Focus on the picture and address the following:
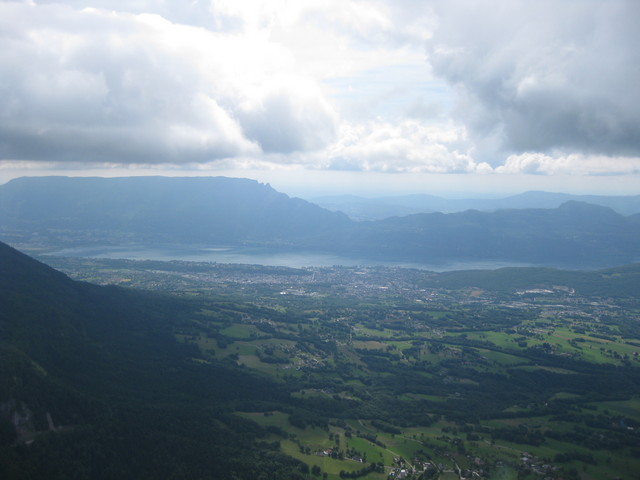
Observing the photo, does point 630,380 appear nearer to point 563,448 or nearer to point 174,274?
point 563,448

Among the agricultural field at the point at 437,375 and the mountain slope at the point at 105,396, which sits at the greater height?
the mountain slope at the point at 105,396

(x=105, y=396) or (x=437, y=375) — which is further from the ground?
(x=105, y=396)

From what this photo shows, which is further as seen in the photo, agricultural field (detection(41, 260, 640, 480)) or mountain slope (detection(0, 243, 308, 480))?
agricultural field (detection(41, 260, 640, 480))

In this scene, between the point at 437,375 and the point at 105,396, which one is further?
the point at 437,375

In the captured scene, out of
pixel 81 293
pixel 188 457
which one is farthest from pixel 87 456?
pixel 81 293

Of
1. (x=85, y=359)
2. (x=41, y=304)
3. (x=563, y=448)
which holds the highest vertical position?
(x=41, y=304)

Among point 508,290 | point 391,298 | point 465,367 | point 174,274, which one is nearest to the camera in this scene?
point 465,367

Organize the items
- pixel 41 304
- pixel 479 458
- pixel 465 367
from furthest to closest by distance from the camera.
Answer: pixel 465 367, pixel 41 304, pixel 479 458

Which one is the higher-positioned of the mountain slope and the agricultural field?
the mountain slope

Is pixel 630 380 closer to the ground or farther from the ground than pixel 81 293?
closer to the ground

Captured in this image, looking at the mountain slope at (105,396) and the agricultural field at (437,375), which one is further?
the agricultural field at (437,375)

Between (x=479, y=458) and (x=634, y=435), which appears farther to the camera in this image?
(x=634, y=435)
